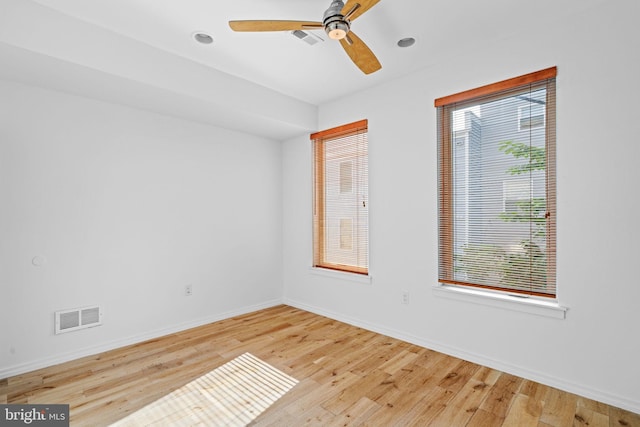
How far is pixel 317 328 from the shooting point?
3.44m

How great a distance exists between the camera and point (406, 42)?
2541mm

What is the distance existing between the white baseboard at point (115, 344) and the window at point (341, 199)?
1191 millimetres

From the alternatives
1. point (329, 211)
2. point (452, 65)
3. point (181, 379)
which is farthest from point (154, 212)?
point (452, 65)

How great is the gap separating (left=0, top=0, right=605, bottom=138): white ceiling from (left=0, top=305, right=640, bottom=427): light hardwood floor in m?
2.30

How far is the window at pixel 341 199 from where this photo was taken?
3.52m

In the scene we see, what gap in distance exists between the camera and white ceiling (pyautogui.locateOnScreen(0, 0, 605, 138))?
207 centimetres

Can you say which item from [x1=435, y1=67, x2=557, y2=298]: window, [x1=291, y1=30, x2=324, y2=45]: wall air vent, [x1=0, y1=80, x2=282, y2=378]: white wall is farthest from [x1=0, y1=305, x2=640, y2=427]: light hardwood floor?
[x1=291, y1=30, x2=324, y2=45]: wall air vent

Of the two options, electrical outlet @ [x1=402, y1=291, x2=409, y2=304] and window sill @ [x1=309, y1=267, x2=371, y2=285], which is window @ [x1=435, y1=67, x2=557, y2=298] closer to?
electrical outlet @ [x1=402, y1=291, x2=409, y2=304]

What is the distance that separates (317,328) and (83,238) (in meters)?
2.41

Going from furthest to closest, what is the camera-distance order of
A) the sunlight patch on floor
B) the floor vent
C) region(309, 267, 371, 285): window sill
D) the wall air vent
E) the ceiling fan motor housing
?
region(309, 267, 371, 285): window sill < the floor vent < the wall air vent < the sunlight patch on floor < the ceiling fan motor housing

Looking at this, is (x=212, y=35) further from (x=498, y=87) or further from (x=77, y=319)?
(x=77, y=319)

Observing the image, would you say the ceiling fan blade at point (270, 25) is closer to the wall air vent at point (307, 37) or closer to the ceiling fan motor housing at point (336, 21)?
the ceiling fan motor housing at point (336, 21)

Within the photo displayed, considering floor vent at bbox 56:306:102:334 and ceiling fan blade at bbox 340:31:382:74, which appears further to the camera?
floor vent at bbox 56:306:102:334

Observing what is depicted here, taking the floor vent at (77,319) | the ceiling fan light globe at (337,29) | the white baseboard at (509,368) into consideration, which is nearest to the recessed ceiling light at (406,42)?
the ceiling fan light globe at (337,29)
